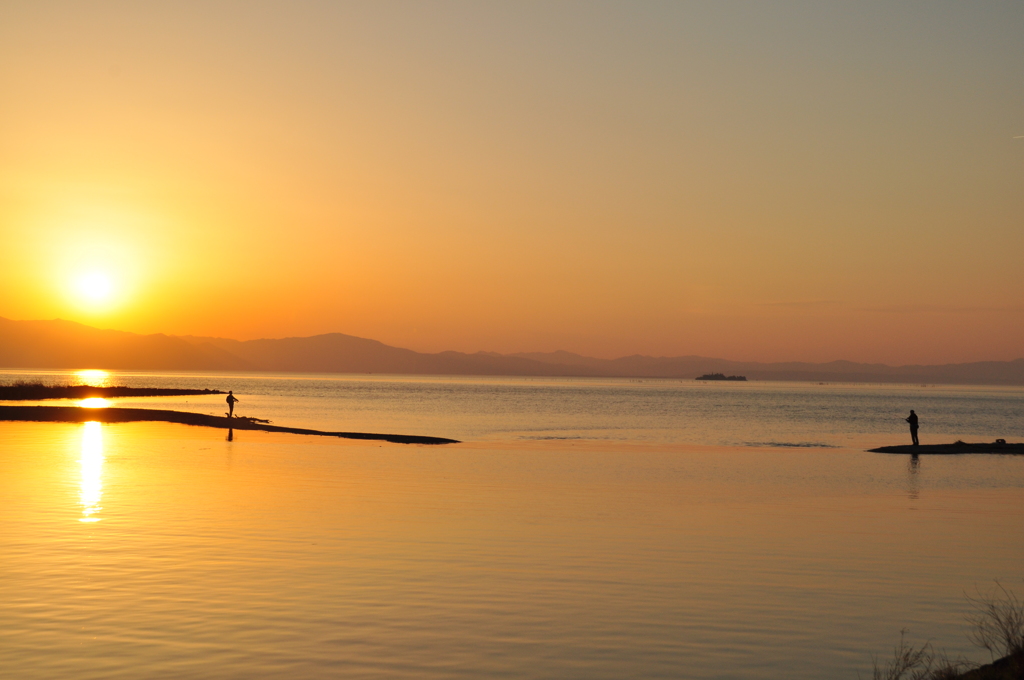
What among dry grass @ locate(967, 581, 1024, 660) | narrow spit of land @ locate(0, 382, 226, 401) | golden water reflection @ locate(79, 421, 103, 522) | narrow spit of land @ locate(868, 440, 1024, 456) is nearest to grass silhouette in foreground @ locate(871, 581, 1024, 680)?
dry grass @ locate(967, 581, 1024, 660)

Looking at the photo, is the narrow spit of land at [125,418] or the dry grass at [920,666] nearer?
the dry grass at [920,666]

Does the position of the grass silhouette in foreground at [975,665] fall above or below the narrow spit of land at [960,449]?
above

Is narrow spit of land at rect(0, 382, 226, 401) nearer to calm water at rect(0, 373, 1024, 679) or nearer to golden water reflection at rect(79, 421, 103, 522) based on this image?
golden water reflection at rect(79, 421, 103, 522)

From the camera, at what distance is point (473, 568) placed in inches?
627

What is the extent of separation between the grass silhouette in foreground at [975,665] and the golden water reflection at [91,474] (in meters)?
16.9

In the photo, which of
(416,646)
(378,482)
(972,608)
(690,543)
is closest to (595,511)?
(690,543)

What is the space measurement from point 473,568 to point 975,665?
828cm

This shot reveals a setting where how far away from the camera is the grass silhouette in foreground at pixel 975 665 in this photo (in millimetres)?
9375

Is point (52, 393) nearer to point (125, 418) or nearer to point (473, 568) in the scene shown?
point (125, 418)

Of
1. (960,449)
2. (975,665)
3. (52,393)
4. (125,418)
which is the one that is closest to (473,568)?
(975,665)

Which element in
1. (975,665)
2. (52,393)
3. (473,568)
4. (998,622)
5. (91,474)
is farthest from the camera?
(52,393)

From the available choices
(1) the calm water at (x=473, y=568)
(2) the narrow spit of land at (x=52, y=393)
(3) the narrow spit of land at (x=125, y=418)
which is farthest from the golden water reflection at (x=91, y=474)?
(2) the narrow spit of land at (x=52, y=393)

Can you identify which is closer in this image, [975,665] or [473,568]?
[975,665]

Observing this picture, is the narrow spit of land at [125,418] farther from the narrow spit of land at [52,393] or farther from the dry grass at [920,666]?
the dry grass at [920,666]
